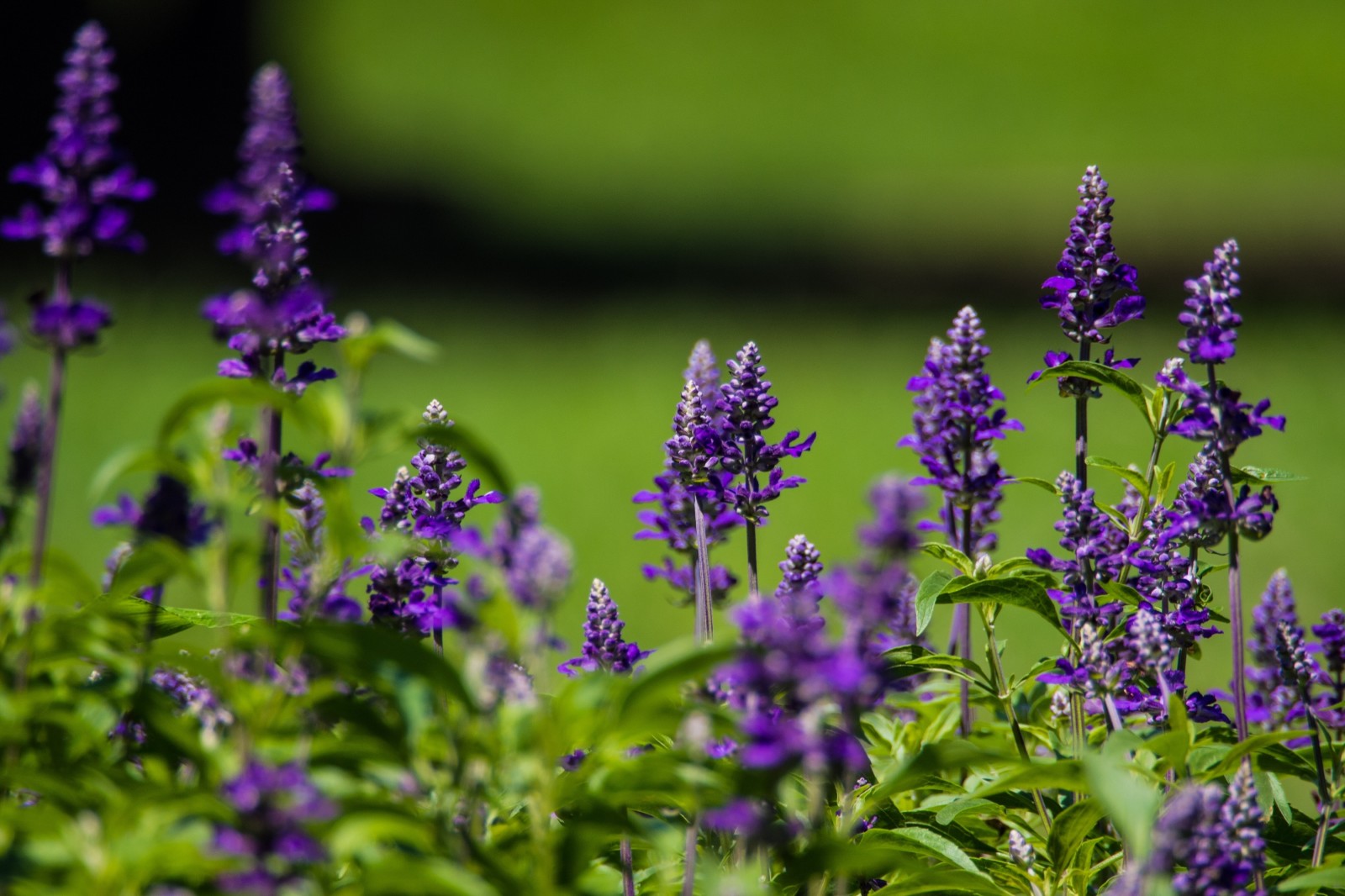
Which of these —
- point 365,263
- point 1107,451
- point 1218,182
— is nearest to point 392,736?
point 1107,451

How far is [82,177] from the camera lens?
1878 millimetres

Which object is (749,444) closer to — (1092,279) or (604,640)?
(604,640)

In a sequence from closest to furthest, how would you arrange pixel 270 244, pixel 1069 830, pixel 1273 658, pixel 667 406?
pixel 270 244 → pixel 1069 830 → pixel 1273 658 → pixel 667 406

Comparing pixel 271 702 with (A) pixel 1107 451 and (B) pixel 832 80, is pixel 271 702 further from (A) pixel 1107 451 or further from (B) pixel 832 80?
(B) pixel 832 80

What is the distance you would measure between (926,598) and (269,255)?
3.83 feet

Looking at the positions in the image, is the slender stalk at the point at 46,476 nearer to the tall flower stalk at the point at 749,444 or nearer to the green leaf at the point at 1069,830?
the tall flower stalk at the point at 749,444

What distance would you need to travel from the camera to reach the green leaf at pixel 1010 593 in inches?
88.6

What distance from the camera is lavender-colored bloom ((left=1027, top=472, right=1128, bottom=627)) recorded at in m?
2.40

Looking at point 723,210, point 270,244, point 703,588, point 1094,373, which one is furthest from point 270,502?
point 723,210

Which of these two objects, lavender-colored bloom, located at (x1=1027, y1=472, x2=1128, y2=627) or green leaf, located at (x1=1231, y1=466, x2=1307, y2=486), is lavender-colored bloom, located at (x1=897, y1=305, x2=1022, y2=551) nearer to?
lavender-colored bloom, located at (x1=1027, y1=472, x2=1128, y2=627)

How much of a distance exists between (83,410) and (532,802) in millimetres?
9610

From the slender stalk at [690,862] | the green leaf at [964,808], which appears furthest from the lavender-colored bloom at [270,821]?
the green leaf at [964,808]

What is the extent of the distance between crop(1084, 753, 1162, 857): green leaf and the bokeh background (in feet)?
18.2

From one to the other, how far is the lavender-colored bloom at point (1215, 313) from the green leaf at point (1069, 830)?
76cm
